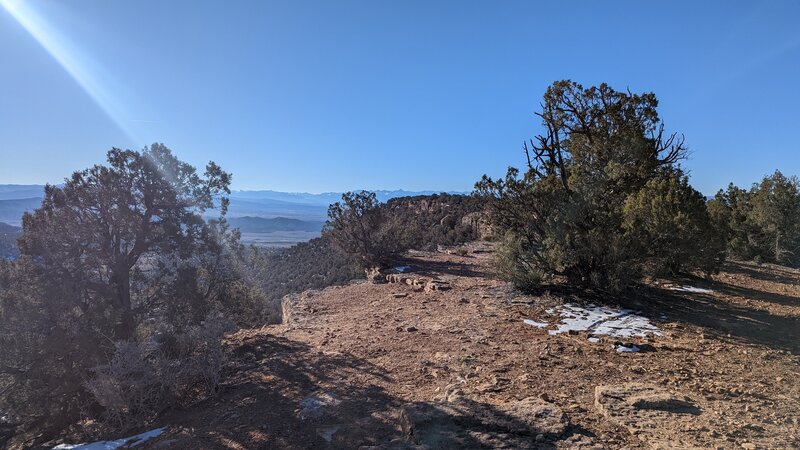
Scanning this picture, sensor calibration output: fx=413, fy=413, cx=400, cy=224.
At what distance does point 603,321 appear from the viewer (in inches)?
286

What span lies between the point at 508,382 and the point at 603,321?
3.23 meters

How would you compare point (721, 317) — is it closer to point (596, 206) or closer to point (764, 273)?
point (596, 206)

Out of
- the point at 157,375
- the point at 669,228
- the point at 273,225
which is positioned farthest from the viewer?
the point at 273,225

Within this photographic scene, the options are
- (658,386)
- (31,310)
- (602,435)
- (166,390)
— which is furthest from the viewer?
(31,310)

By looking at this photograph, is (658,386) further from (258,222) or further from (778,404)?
(258,222)

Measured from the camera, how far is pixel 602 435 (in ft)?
11.8

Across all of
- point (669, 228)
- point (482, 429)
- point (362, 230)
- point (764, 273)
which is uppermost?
point (669, 228)

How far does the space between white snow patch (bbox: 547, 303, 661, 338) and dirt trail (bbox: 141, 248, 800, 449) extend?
0.24m

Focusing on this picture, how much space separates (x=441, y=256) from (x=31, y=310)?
544 inches

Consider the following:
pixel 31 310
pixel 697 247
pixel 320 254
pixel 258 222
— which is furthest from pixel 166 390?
pixel 258 222

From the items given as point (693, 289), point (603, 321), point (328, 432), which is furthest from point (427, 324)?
point (693, 289)

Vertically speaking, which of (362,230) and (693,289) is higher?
(362,230)

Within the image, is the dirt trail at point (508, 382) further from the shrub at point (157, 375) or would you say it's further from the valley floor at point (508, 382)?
the shrub at point (157, 375)

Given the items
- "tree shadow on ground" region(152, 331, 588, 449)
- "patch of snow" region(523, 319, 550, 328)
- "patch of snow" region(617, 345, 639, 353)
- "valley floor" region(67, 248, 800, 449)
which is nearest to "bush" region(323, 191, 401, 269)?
"valley floor" region(67, 248, 800, 449)
